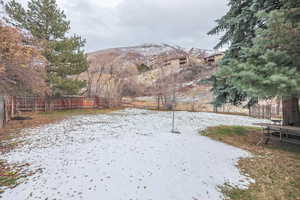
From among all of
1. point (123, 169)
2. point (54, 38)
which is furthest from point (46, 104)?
point (123, 169)

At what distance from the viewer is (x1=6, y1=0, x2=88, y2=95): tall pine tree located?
1051cm

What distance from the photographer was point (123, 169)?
2.84 metres

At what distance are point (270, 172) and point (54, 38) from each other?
15.2 meters

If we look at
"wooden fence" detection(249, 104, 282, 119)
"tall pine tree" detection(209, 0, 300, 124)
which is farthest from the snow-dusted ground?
"wooden fence" detection(249, 104, 282, 119)

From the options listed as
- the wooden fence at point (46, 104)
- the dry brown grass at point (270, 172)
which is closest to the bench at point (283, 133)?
the dry brown grass at point (270, 172)

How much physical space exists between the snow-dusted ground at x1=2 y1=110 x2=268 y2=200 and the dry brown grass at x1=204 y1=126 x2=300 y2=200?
23 cm

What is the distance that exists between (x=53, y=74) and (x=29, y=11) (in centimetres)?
499

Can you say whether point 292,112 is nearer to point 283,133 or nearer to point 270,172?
point 283,133

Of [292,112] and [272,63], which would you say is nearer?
Answer: [272,63]

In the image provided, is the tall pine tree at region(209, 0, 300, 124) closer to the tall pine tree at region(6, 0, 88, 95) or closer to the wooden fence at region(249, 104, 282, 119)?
the tall pine tree at region(6, 0, 88, 95)

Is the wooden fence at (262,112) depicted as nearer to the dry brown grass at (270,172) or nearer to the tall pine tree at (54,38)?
the dry brown grass at (270,172)

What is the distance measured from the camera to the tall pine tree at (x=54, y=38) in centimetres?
1051

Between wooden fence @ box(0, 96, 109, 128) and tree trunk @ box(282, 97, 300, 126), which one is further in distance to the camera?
wooden fence @ box(0, 96, 109, 128)

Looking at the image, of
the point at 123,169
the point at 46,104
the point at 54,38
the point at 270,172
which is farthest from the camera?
the point at 46,104
